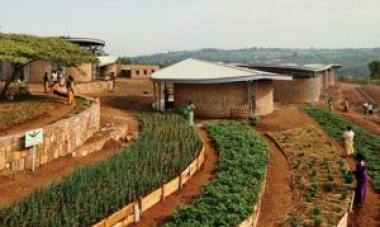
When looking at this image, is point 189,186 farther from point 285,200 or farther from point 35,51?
point 35,51

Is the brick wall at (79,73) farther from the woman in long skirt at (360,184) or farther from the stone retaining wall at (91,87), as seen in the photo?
the woman in long skirt at (360,184)

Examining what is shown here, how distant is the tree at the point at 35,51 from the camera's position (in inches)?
808

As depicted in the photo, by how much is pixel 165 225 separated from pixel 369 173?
11.6 meters

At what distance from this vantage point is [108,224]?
12.5m

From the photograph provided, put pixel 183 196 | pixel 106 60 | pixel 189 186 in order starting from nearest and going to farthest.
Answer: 1. pixel 183 196
2. pixel 189 186
3. pixel 106 60

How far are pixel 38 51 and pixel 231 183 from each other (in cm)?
1067

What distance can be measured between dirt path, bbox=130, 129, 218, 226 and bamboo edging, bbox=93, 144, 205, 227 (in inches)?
5.5

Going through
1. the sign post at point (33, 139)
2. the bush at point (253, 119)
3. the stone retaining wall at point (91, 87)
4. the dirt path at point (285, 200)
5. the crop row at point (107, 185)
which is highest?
the stone retaining wall at point (91, 87)

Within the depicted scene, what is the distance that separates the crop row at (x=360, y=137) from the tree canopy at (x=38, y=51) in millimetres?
13302

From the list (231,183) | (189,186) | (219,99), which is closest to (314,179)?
(231,183)

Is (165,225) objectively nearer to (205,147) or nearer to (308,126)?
(205,147)

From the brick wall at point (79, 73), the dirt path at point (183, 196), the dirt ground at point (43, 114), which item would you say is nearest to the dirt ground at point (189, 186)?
the dirt path at point (183, 196)

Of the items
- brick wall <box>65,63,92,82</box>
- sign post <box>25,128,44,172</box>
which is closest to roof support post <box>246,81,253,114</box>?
brick wall <box>65,63,92,82</box>

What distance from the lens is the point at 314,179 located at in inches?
741
